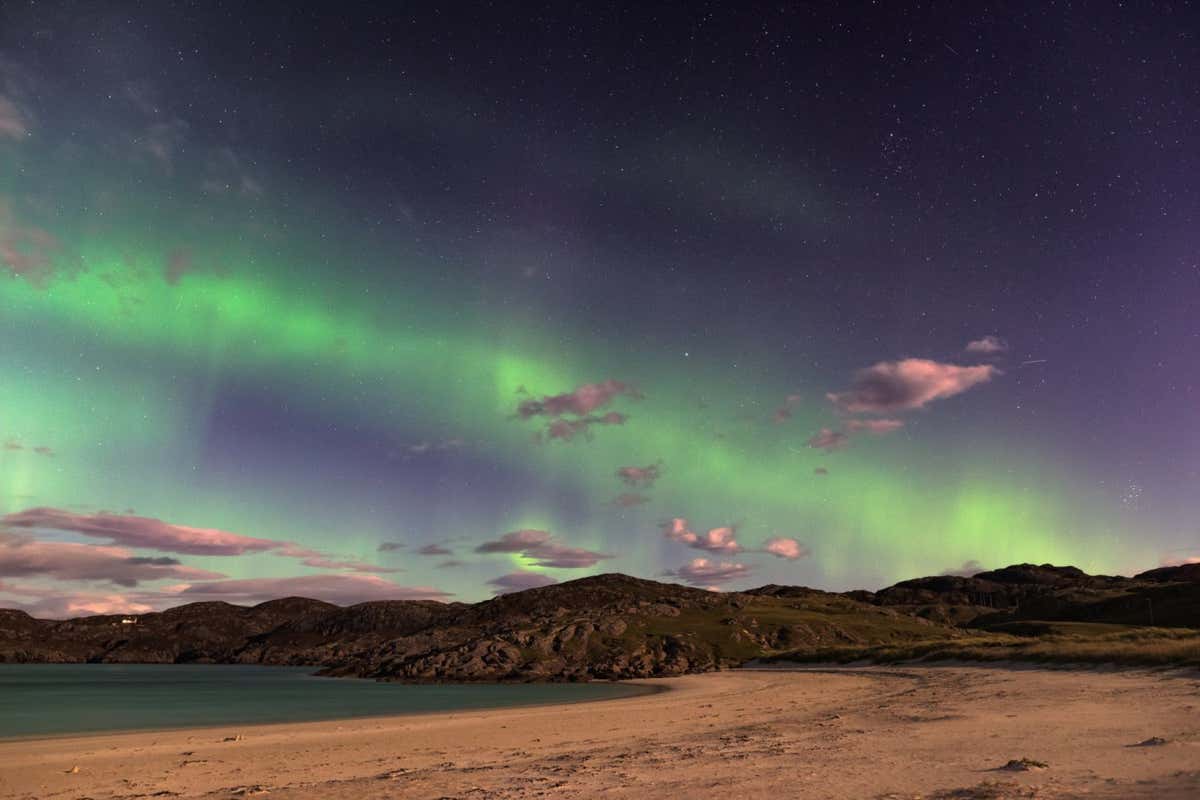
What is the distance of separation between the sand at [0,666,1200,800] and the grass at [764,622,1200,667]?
9.10ft

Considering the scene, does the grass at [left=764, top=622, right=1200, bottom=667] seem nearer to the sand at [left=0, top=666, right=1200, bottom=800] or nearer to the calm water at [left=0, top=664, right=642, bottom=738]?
the sand at [left=0, top=666, right=1200, bottom=800]

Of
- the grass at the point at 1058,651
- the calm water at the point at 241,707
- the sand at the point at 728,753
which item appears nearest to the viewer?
the sand at the point at 728,753

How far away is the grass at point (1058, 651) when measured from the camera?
39938mm

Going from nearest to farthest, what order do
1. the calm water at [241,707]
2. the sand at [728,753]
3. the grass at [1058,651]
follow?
1. the sand at [728,753]
2. the grass at [1058,651]
3. the calm water at [241,707]

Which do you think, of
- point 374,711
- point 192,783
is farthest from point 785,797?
point 374,711

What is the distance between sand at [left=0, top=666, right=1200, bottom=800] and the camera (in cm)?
1526

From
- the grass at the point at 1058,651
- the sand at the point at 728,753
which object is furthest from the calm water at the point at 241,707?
the grass at the point at 1058,651

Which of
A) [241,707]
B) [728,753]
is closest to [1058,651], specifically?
[728,753]

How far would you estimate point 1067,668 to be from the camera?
155ft

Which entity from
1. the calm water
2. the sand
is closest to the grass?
the sand

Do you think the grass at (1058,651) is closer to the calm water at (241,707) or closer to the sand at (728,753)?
the sand at (728,753)

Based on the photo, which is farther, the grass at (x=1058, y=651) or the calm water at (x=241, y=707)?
the calm water at (x=241, y=707)

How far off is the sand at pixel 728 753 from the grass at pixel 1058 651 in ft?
9.10

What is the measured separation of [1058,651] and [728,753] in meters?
42.4
